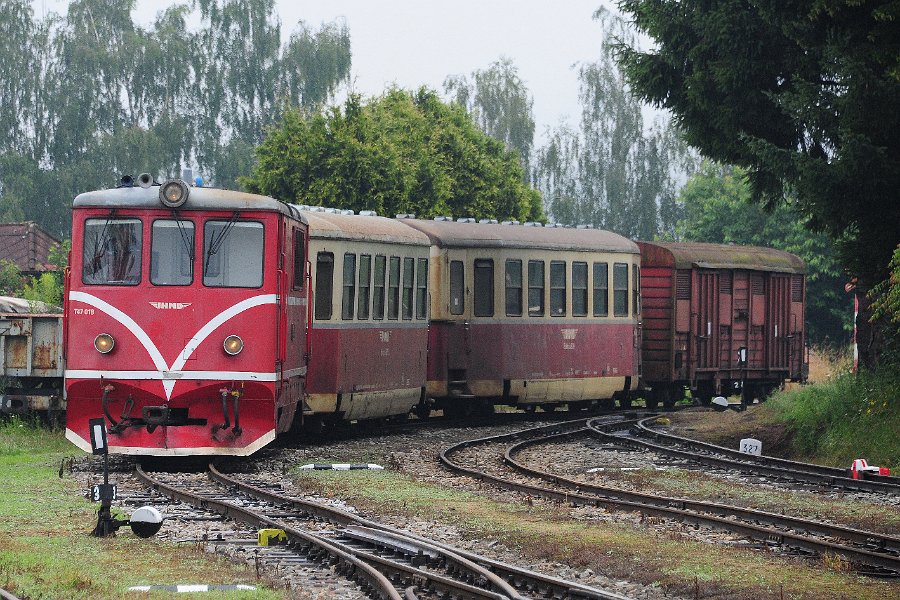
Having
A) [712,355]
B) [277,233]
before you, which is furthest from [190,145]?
[277,233]

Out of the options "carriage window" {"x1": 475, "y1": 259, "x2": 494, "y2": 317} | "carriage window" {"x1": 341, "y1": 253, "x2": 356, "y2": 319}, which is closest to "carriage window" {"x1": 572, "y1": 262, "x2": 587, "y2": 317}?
"carriage window" {"x1": 475, "y1": 259, "x2": 494, "y2": 317}

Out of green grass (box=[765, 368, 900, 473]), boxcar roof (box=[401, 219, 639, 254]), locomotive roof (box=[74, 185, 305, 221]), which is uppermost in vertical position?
boxcar roof (box=[401, 219, 639, 254])

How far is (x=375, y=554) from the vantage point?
10.5 m

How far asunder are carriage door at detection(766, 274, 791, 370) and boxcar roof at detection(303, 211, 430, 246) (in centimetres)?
1180

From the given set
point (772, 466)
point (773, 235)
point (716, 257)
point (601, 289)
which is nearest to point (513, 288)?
point (601, 289)

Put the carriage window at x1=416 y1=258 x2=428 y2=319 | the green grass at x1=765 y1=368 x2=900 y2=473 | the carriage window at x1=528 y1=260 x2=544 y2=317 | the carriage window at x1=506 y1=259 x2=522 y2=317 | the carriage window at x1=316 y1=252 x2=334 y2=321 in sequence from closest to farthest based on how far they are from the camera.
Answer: the green grass at x1=765 y1=368 x2=900 y2=473 < the carriage window at x1=316 y1=252 x2=334 y2=321 < the carriage window at x1=416 y1=258 x2=428 y2=319 < the carriage window at x1=506 y1=259 x2=522 y2=317 < the carriage window at x1=528 y1=260 x2=544 y2=317

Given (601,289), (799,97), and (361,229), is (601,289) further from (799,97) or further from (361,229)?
(799,97)

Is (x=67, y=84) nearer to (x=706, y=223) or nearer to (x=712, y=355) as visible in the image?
(x=706, y=223)

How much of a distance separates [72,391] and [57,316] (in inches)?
228

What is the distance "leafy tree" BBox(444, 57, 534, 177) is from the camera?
253 ft

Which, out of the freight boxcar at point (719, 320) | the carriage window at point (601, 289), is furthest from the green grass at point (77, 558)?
the freight boxcar at point (719, 320)

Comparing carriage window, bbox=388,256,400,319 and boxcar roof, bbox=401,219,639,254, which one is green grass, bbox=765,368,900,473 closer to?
boxcar roof, bbox=401,219,639,254

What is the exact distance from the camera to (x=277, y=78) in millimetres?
72250

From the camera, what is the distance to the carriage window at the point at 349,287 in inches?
774
